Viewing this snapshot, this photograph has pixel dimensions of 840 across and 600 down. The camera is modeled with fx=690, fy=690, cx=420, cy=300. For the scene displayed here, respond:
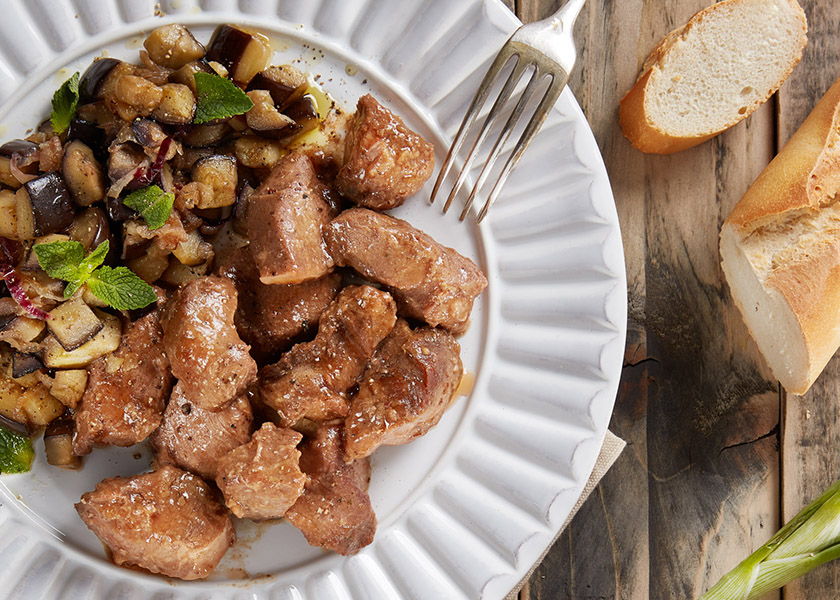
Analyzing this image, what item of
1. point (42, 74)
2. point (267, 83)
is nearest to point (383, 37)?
point (267, 83)

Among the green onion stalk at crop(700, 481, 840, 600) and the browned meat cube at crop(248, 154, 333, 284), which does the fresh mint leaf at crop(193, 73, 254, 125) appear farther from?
the green onion stalk at crop(700, 481, 840, 600)

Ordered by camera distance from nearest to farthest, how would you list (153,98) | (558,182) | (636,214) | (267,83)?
(153,98) → (267,83) → (558,182) → (636,214)

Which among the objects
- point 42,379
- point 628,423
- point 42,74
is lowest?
point 628,423

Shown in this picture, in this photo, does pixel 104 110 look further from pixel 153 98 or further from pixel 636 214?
pixel 636 214

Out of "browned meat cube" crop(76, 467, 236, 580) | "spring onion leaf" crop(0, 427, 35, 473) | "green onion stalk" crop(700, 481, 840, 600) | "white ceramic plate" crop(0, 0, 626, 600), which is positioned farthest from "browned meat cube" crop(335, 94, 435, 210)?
"green onion stalk" crop(700, 481, 840, 600)

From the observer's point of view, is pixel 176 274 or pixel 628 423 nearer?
pixel 176 274

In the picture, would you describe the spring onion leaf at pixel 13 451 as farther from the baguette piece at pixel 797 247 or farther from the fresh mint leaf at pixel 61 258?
the baguette piece at pixel 797 247

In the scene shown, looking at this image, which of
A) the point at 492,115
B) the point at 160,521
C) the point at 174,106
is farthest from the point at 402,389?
the point at 174,106

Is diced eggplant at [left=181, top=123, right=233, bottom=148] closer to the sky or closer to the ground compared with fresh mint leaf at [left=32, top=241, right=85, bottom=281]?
closer to the sky
